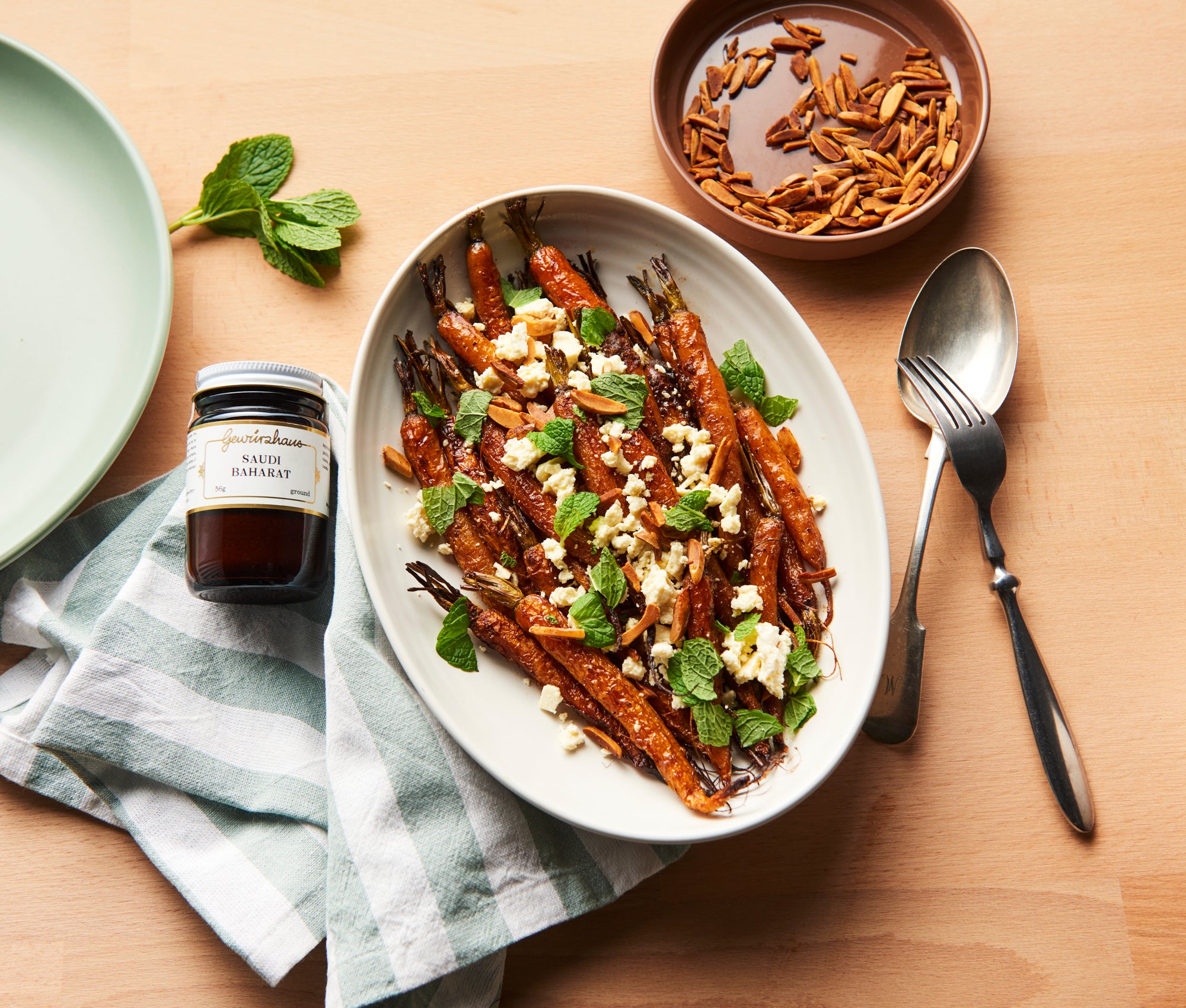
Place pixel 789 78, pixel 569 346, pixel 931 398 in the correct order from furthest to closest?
1. pixel 789 78
2. pixel 931 398
3. pixel 569 346

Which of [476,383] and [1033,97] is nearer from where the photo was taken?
[476,383]

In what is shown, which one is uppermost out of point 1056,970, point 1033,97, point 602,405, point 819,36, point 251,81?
point 251,81

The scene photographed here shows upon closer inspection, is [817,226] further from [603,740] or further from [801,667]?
[603,740]

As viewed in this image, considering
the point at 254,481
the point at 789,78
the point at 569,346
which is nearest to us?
the point at 254,481

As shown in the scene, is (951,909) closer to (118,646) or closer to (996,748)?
(996,748)

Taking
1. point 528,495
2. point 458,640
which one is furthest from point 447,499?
point 458,640

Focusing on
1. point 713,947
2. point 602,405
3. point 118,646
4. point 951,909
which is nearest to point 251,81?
point 602,405

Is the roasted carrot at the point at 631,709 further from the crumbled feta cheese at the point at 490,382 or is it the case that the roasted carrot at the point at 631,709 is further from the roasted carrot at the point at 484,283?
the roasted carrot at the point at 484,283
